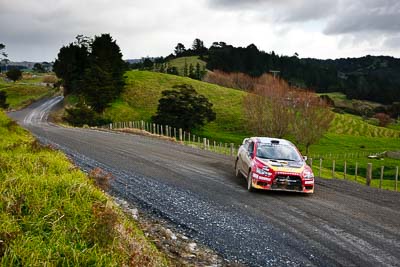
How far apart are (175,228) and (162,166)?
840 centimetres

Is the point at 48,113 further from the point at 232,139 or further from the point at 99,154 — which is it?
the point at 99,154

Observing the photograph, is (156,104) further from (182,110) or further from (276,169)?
(276,169)

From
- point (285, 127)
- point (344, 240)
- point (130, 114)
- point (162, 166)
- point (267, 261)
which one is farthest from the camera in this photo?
point (130, 114)

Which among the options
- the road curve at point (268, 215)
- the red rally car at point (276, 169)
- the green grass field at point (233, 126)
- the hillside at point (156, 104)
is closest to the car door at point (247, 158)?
the red rally car at point (276, 169)

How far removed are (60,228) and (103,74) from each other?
199 feet

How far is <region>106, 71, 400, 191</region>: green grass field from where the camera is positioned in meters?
59.7

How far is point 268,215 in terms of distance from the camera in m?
10.2

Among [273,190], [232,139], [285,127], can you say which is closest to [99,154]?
[273,190]

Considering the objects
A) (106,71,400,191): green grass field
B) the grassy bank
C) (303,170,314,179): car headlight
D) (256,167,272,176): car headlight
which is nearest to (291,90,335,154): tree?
(106,71,400,191): green grass field

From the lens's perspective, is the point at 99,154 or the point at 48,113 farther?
the point at 48,113

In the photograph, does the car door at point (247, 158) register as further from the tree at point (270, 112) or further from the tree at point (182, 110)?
the tree at point (182, 110)

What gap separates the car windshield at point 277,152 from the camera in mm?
14102

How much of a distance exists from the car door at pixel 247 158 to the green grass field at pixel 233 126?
121 feet

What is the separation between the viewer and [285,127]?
5138cm
